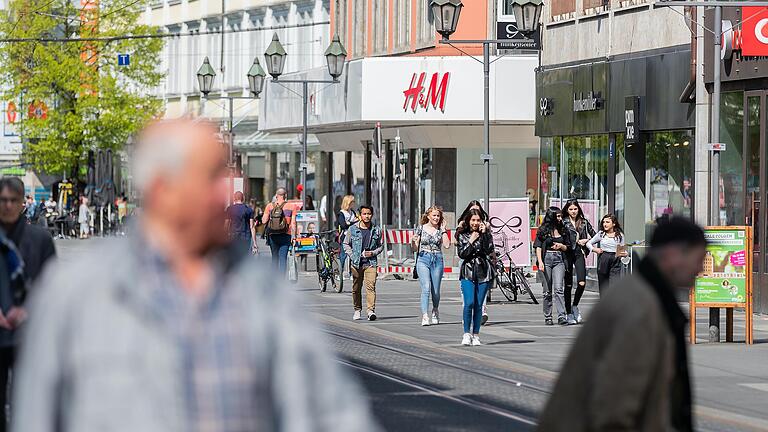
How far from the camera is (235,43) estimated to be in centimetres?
6894

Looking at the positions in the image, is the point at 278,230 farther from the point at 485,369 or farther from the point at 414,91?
the point at 485,369

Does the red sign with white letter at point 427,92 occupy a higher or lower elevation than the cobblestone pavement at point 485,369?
higher

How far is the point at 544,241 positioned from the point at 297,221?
561 inches

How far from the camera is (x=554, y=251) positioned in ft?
73.8

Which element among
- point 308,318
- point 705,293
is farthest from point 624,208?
point 308,318

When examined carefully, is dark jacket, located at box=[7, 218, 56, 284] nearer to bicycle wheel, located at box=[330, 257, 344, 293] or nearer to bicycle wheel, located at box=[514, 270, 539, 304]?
bicycle wheel, located at box=[514, 270, 539, 304]

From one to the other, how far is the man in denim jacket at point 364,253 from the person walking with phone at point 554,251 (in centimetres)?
211

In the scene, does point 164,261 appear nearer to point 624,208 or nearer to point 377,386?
point 377,386

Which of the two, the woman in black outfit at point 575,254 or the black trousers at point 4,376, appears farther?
the woman in black outfit at point 575,254

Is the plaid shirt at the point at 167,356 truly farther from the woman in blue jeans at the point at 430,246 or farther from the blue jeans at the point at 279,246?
the blue jeans at the point at 279,246

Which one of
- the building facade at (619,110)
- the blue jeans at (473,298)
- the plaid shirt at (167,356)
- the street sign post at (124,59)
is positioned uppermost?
the street sign post at (124,59)

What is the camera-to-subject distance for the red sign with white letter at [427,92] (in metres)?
39.8

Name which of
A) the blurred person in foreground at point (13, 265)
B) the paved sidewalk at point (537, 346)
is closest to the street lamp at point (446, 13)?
the paved sidewalk at point (537, 346)

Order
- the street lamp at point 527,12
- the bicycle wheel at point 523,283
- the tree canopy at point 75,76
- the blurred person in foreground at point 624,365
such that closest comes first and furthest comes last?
the blurred person in foreground at point 624,365 → the bicycle wheel at point 523,283 → the street lamp at point 527,12 → the tree canopy at point 75,76
